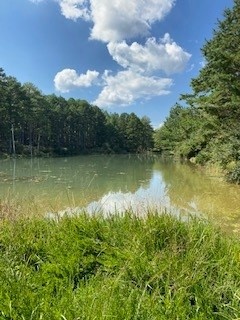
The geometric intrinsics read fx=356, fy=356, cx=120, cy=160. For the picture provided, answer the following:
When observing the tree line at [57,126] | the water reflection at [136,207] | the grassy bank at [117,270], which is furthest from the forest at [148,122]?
the grassy bank at [117,270]

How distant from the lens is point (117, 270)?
3.92 metres

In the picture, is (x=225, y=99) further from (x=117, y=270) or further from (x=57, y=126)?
(x=57, y=126)

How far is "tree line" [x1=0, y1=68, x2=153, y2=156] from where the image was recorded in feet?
187

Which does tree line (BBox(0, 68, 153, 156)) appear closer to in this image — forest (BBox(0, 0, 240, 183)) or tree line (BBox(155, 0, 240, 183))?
forest (BBox(0, 0, 240, 183))

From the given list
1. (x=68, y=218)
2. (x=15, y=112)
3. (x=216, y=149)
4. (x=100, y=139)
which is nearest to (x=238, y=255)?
(x=68, y=218)

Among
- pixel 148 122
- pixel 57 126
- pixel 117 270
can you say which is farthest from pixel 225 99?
pixel 148 122

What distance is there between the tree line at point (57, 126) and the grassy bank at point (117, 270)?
51351 millimetres

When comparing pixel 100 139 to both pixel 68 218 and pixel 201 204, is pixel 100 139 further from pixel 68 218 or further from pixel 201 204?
pixel 68 218

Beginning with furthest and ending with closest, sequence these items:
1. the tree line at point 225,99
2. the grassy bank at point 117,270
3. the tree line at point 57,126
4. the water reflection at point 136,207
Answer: the tree line at point 57,126, the tree line at point 225,99, the water reflection at point 136,207, the grassy bank at point 117,270

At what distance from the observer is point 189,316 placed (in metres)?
3.03

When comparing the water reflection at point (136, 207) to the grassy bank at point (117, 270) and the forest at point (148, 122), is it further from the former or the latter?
the forest at point (148, 122)

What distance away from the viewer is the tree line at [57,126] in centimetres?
5691

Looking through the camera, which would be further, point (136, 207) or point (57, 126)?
point (57, 126)

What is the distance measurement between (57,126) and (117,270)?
74.3 metres
